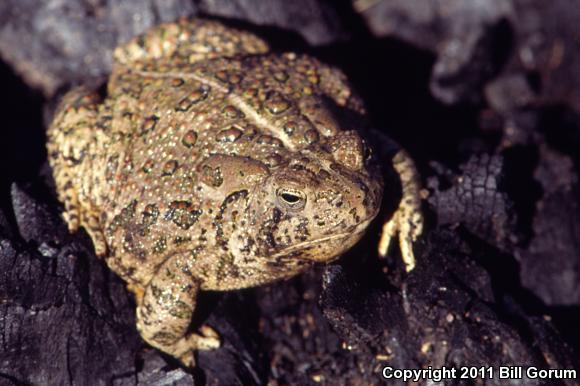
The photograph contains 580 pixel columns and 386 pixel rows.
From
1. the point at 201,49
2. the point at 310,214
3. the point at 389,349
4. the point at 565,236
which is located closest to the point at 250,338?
the point at 389,349

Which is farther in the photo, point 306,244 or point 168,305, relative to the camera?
point 168,305

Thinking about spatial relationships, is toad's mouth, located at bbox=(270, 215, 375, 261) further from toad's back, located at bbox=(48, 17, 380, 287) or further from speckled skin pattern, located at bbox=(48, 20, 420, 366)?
toad's back, located at bbox=(48, 17, 380, 287)

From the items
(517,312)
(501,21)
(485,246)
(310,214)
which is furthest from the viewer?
(501,21)

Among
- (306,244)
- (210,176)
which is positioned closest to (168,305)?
(210,176)

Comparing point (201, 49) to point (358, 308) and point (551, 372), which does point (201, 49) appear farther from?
point (551, 372)

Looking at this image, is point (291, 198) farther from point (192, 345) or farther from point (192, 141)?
point (192, 345)

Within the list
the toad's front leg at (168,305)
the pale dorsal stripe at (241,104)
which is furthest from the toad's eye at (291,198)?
the toad's front leg at (168,305)

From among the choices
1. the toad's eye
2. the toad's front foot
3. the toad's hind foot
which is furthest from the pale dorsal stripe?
the toad's front foot
